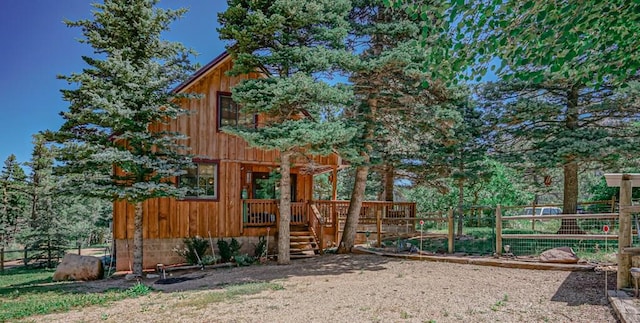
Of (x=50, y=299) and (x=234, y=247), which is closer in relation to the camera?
(x=50, y=299)

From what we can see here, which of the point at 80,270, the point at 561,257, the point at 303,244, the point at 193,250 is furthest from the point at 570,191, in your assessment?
the point at 80,270

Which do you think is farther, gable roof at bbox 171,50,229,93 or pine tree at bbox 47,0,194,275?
gable roof at bbox 171,50,229,93

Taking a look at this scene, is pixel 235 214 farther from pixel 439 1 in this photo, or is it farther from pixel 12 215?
pixel 12 215

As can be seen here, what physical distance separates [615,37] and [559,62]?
0.79 metres

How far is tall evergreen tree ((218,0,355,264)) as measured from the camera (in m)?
9.84

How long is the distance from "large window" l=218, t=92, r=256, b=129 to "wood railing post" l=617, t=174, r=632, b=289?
10498 millimetres

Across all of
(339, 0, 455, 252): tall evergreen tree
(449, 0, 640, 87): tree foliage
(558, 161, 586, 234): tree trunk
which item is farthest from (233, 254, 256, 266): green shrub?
(558, 161, 586, 234): tree trunk

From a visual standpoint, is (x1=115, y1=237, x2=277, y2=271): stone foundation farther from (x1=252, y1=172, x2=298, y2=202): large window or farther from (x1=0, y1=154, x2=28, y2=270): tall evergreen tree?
(x1=0, y1=154, x2=28, y2=270): tall evergreen tree

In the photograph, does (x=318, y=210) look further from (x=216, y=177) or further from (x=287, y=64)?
(x=287, y=64)

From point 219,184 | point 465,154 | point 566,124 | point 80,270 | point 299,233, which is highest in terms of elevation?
point 566,124

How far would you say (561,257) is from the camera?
8.63 metres

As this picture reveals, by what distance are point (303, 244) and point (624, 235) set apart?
912 centimetres

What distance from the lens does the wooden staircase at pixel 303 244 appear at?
12898 mm

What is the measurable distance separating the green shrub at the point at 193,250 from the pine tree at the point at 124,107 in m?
1.64
